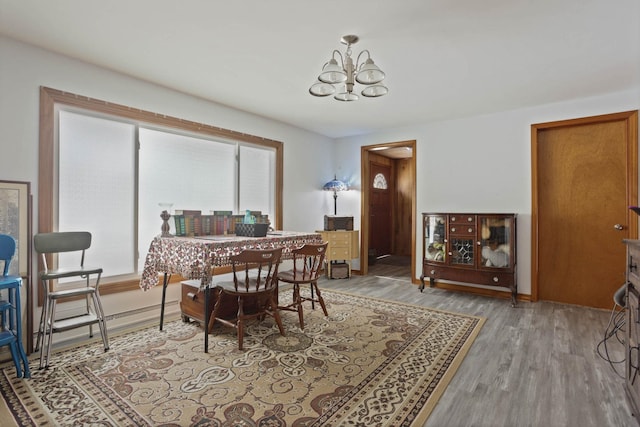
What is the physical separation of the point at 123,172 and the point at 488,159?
455cm

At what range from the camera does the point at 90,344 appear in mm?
2736

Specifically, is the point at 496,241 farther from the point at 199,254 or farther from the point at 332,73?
the point at 199,254

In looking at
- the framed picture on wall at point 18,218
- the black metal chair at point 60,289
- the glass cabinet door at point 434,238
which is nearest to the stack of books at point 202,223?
the black metal chair at point 60,289

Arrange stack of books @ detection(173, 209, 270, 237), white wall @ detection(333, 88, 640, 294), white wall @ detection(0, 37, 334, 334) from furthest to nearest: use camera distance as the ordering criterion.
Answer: white wall @ detection(333, 88, 640, 294) < stack of books @ detection(173, 209, 270, 237) < white wall @ detection(0, 37, 334, 334)

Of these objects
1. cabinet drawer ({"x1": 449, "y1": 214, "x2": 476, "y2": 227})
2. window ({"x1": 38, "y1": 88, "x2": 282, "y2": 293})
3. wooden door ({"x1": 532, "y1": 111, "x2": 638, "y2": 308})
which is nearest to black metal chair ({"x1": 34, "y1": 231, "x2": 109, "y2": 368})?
window ({"x1": 38, "y1": 88, "x2": 282, "y2": 293})

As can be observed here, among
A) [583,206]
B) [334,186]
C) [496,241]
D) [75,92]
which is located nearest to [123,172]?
[75,92]

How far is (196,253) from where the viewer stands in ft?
8.45

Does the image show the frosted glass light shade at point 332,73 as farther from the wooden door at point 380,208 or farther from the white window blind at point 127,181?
the wooden door at point 380,208

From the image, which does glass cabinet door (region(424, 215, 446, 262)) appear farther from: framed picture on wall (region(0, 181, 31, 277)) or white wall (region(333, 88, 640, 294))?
framed picture on wall (region(0, 181, 31, 277))

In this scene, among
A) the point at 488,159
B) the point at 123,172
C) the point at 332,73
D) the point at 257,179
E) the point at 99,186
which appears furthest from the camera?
the point at 257,179

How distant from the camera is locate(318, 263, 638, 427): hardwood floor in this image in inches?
70.2

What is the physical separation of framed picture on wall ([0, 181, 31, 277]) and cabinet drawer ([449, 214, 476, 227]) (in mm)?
4518

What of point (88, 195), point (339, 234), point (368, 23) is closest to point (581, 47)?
point (368, 23)

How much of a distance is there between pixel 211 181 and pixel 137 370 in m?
2.34
